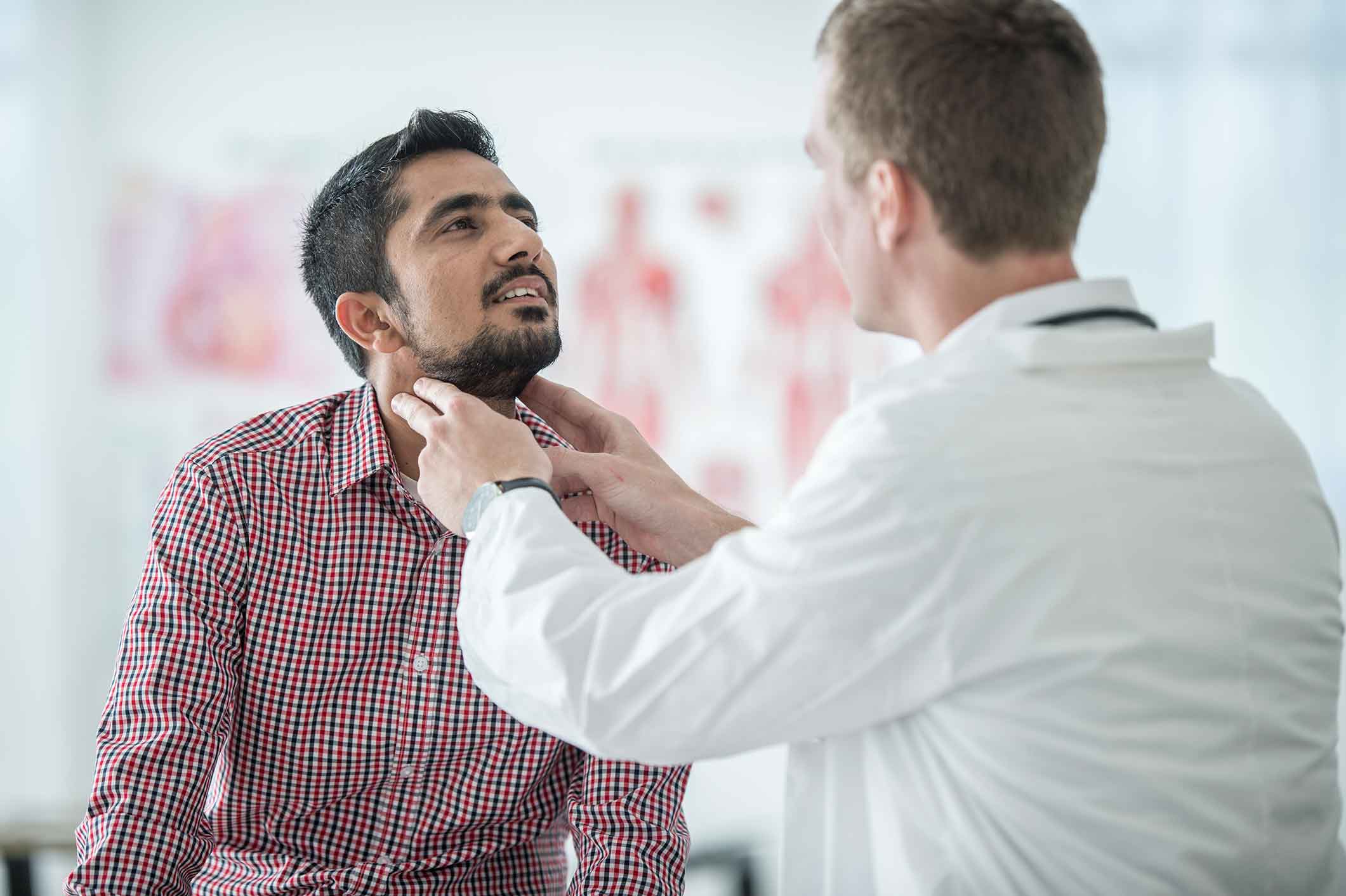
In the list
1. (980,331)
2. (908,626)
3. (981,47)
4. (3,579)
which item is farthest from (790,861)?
(3,579)

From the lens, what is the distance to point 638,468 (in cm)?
150

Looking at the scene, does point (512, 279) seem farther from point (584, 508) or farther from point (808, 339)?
point (808, 339)

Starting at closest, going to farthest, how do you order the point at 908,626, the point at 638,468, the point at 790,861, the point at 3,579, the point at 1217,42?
the point at 908,626 < the point at 790,861 < the point at 638,468 < the point at 1217,42 < the point at 3,579

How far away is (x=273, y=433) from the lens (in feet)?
5.14

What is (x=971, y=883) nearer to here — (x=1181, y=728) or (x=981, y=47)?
(x=1181, y=728)

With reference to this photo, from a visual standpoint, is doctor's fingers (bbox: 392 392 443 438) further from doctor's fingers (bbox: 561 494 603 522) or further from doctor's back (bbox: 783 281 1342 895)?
doctor's back (bbox: 783 281 1342 895)

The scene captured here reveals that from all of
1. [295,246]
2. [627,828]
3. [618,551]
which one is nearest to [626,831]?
[627,828]

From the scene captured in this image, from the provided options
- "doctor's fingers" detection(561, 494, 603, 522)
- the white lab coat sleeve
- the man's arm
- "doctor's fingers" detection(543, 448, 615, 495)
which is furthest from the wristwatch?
the man's arm

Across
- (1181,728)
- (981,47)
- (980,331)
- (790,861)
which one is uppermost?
(981,47)

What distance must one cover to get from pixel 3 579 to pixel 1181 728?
2.99m

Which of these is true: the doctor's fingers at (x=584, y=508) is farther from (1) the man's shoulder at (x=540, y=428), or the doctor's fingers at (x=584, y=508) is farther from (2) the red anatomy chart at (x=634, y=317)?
(2) the red anatomy chart at (x=634, y=317)

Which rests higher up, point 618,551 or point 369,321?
point 369,321

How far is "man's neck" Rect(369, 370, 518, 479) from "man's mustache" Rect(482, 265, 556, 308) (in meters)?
0.15

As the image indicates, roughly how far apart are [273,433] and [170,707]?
0.39 metres
